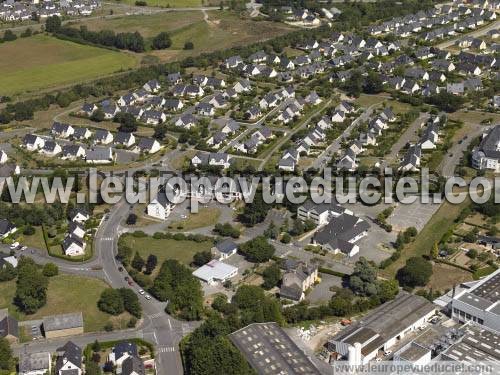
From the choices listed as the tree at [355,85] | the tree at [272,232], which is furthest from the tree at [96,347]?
the tree at [355,85]

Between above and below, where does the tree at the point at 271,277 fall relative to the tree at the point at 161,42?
below

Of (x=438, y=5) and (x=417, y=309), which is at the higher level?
(x=438, y=5)

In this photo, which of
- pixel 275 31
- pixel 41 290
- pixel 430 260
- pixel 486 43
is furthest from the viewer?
pixel 275 31

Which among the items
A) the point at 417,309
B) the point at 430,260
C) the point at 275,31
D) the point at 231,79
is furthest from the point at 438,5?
the point at 417,309

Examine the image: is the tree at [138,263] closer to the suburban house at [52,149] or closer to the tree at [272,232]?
the tree at [272,232]

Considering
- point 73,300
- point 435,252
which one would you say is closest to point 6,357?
point 73,300

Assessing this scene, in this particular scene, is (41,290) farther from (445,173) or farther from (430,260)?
(445,173)
